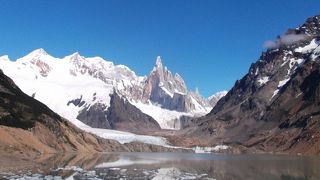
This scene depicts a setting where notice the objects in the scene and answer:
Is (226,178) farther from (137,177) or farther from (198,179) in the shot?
(137,177)

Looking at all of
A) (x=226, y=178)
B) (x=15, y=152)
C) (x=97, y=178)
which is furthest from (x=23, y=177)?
(x=15, y=152)

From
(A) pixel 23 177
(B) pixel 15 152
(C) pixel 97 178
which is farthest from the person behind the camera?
(B) pixel 15 152

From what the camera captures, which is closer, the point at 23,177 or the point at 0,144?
the point at 23,177

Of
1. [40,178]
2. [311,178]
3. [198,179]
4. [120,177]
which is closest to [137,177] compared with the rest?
[120,177]

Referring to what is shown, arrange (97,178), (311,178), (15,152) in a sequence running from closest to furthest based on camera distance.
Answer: (97,178)
(311,178)
(15,152)

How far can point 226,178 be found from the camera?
10756 cm

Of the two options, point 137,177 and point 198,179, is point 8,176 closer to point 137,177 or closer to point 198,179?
point 137,177

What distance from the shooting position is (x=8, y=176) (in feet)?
304

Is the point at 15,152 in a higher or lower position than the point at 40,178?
higher

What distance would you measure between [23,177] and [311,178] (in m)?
53.5

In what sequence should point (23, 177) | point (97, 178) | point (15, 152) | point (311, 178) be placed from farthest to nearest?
1. point (15, 152)
2. point (311, 178)
3. point (97, 178)
4. point (23, 177)

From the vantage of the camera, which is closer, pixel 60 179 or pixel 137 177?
pixel 60 179

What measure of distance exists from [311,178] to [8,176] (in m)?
56.0

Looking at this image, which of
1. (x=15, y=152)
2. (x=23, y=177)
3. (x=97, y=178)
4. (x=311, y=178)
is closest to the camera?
(x=23, y=177)
